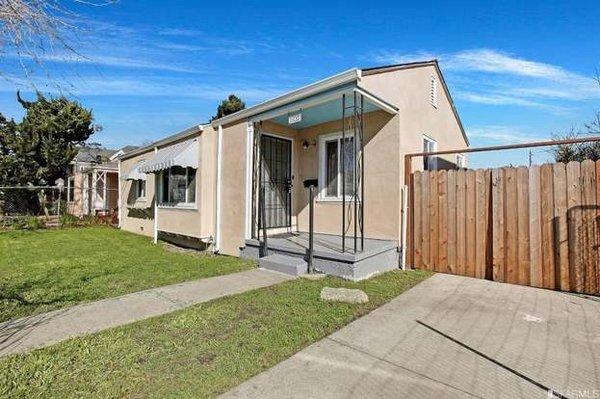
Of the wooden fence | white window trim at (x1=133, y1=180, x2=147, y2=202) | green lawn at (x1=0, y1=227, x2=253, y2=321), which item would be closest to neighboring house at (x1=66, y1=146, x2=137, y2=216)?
white window trim at (x1=133, y1=180, x2=147, y2=202)

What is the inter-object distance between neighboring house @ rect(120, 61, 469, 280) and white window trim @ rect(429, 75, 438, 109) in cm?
4

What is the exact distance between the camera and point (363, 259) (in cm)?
682

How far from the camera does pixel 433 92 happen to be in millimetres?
10664

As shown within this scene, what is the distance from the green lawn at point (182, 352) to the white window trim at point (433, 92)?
7753 mm

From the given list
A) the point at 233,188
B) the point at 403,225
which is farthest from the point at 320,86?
the point at 233,188

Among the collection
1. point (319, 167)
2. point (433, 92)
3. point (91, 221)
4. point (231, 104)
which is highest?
point (231, 104)

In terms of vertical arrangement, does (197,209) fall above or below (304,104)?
below

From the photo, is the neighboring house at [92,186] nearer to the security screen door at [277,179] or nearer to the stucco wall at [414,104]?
the security screen door at [277,179]

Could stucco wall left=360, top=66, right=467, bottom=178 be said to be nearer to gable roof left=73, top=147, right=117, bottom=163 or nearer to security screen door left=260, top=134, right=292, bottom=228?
security screen door left=260, top=134, right=292, bottom=228

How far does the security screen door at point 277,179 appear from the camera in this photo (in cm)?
977

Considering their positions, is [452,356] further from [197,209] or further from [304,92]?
[197,209]

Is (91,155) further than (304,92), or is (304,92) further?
(91,155)

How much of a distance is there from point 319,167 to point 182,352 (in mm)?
7056

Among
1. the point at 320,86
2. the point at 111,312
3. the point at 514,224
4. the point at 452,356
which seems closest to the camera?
the point at 452,356
